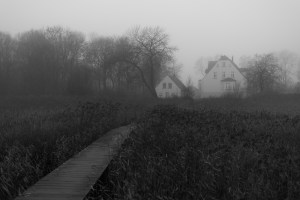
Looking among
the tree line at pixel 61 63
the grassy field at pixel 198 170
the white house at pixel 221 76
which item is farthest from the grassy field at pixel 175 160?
the white house at pixel 221 76

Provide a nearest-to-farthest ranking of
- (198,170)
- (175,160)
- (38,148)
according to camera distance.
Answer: (198,170) < (175,160) < (38,148)

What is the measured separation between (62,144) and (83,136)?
4.76 ft

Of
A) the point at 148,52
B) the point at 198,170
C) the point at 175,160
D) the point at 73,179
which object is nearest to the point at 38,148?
the point at 73,179

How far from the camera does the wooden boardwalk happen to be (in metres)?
4.47

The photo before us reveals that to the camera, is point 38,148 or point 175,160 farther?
point 38,148

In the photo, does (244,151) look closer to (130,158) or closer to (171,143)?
(171,143)

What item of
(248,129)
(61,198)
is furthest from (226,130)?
(61,198)

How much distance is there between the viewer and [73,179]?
5254 mm

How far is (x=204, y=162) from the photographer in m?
5.31

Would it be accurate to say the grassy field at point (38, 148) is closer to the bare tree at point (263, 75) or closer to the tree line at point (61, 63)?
the tree line at point (61, 63)

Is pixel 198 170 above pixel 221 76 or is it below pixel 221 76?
below

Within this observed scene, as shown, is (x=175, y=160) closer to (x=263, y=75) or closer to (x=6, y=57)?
(x=6, y=57)

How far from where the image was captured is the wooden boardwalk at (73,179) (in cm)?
447

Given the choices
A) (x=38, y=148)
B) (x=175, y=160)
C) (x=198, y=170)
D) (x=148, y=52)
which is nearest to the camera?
(x=198, y=170)
